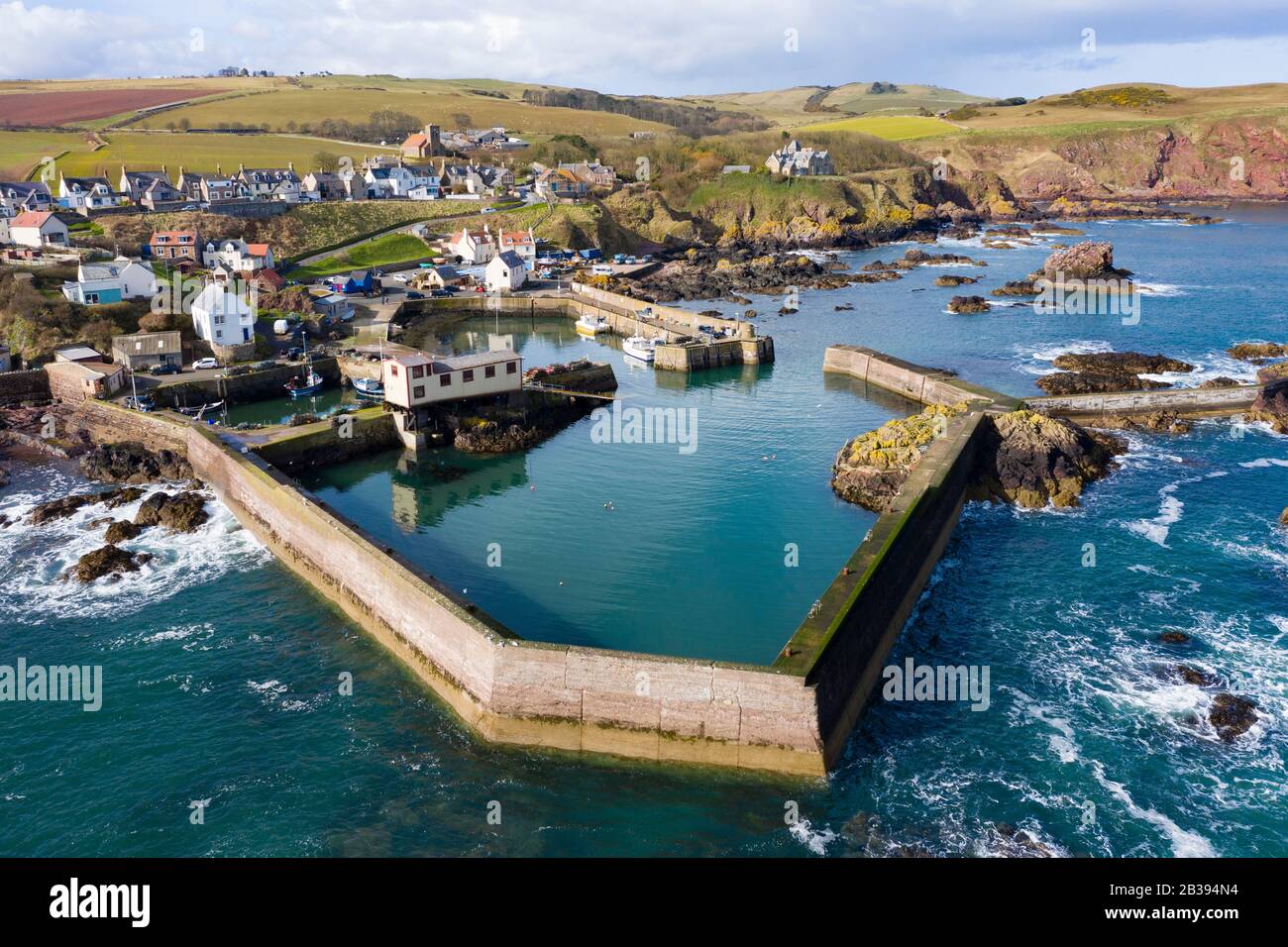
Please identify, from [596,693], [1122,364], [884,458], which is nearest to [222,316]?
[884,458]

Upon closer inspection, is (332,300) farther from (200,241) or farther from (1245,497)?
(1245,497)

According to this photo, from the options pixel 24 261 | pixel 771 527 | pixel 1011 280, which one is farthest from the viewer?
pixel 1011 280

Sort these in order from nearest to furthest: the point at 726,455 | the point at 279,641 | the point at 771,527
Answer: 1. the point at 279,641
2. the point at 771,527
3. the point at 726,455

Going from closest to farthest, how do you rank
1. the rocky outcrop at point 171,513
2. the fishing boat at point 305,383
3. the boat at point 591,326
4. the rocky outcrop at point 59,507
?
the rocky outcrop at point 171,513 < the rocky outcrop at point 59,507 < the fishing boat at point 305,383 < the boat at point 591,326

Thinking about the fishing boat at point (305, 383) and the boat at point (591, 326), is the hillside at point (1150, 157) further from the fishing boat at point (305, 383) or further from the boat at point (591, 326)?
the fishing boat at point (305, 383)

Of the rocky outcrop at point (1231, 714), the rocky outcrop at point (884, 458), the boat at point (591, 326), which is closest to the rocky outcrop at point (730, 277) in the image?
the boat at point (591, 326)

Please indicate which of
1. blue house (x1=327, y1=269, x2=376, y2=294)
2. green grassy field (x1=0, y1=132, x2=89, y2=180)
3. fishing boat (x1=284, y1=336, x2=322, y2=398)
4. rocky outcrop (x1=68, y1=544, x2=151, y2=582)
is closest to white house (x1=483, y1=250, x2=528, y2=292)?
blue house (x1=327, y1=269, x2=376, y2=294)

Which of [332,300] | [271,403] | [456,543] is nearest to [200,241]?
[332,300]
